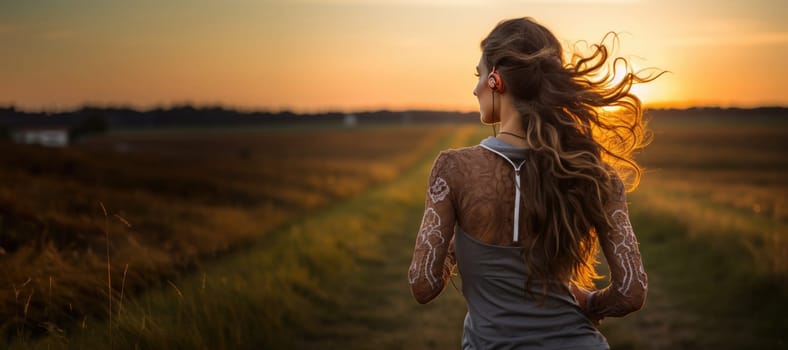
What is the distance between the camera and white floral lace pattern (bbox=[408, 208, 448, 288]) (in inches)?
82.8

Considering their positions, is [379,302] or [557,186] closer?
[557,186]

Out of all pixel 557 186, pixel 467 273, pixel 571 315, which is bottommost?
pixel 571 315

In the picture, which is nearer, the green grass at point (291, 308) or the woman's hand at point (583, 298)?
the woman's hand at point (583, 298)

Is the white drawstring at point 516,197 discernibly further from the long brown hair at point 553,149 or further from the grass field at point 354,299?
the grass field at point 354,299

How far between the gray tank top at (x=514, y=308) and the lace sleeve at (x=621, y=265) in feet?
0.44

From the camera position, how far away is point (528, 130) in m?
2.05

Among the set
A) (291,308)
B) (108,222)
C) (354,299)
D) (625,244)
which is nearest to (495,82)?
(625,244)

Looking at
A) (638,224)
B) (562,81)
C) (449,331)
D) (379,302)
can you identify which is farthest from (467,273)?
(638,224)

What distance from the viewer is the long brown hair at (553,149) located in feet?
6.72

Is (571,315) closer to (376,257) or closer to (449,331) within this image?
(449,331)

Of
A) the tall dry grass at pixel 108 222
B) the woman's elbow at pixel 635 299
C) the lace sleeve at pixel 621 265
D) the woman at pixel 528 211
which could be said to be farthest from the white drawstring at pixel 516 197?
the tall dry grass at pixel 108 222

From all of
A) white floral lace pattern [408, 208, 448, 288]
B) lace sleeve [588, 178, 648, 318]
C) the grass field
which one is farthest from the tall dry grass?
lace sleeve [588, 178, 648, 318]

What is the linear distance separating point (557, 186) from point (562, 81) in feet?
1.23

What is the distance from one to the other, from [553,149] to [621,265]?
0.49m
